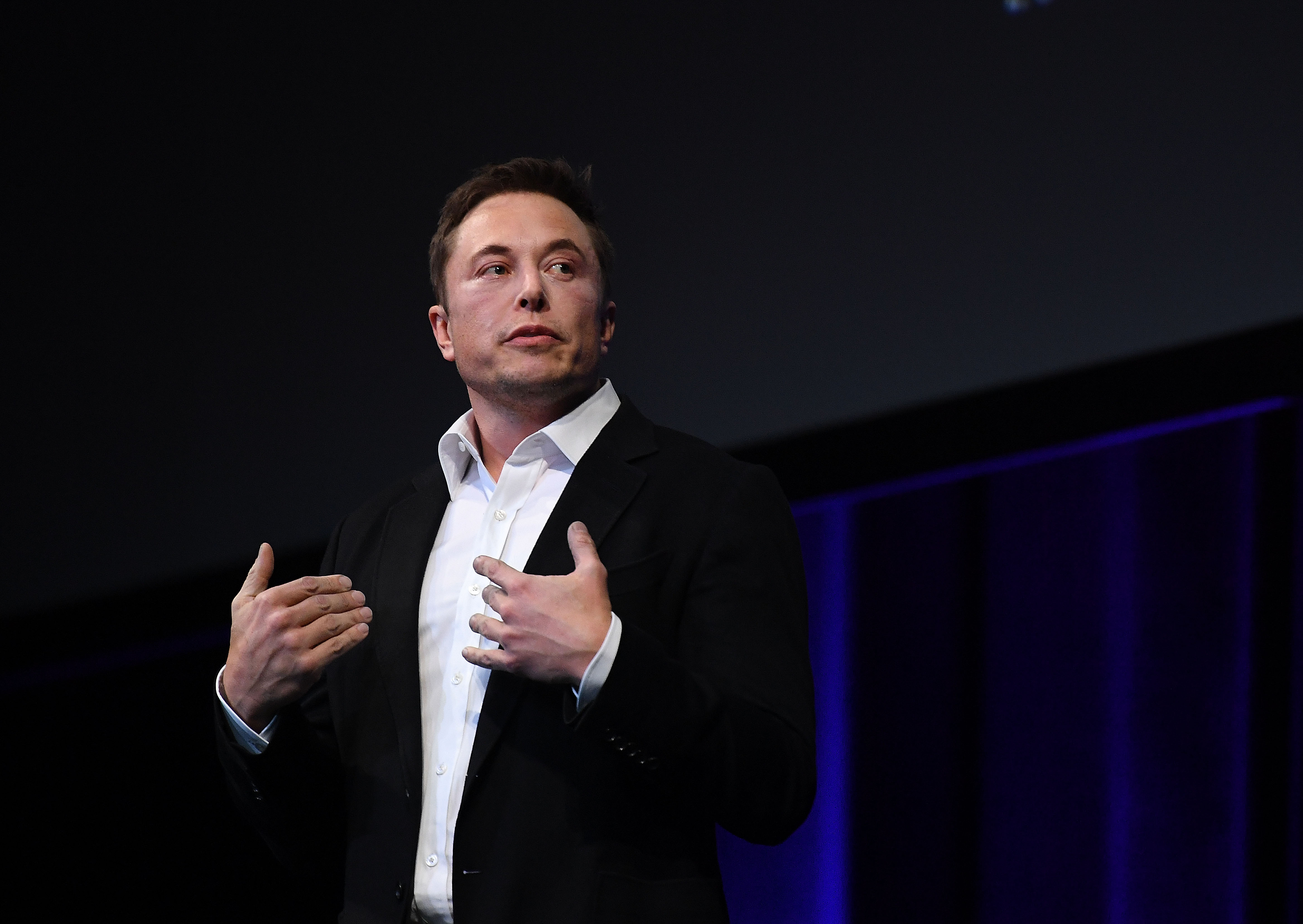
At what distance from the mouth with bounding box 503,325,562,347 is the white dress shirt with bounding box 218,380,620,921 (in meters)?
0.08

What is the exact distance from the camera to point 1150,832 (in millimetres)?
2027

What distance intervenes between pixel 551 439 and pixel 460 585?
0.19 meters

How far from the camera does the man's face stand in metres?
1.41

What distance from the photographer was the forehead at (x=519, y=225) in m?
1.47

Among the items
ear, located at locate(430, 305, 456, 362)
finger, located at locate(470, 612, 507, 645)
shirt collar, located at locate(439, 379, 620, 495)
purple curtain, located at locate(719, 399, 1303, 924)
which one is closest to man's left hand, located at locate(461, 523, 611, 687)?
finger, located at locate(470, 612, 507, 645)

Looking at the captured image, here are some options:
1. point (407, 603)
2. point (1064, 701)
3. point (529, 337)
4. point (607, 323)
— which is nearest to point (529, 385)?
point (529, 337)

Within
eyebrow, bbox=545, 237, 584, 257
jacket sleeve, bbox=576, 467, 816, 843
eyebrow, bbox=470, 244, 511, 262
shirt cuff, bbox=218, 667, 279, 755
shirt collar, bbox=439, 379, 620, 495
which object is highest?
eyebrow, bbox=545, 237, 584, 257

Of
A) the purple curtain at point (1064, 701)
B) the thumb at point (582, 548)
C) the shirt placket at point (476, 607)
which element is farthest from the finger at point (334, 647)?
the purple curtain at point (1064, 701)

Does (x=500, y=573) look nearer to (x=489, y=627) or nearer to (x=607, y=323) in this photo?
(x=489, y=627)

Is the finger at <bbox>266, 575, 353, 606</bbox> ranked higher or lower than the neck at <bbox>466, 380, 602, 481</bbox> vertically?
lower

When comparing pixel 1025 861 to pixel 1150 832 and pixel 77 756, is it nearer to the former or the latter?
pixel 1150 832

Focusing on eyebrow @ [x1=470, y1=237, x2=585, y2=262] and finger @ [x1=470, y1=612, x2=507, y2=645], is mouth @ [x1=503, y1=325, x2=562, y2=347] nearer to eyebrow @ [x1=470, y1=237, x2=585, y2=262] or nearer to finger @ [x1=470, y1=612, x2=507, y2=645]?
eyebrow @ [x1=470, y1=237, x2=585, y2=262]

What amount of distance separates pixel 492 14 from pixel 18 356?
1.06 m

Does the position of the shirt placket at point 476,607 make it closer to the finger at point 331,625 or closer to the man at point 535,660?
the man at point 535,660
